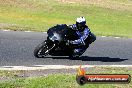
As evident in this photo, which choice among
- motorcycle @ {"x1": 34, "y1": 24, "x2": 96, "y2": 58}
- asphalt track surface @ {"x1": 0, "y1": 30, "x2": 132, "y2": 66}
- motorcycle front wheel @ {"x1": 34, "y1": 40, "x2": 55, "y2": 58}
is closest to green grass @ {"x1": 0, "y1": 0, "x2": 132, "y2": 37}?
asphalt track surface @ {"x1": 0, "y1": 30, "x2": 132, "y2": 66}

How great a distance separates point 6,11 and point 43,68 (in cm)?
2590

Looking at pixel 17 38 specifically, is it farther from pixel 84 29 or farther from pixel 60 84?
pixel 60 84

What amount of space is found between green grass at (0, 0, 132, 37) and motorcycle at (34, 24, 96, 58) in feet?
58.2

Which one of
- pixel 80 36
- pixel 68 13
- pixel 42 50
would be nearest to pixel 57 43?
pixel 42 50

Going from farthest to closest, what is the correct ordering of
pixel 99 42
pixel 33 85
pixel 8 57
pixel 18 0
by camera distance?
pixel 18 0 < pixel 99 42 < pixel 8 57 < pixel 33 85

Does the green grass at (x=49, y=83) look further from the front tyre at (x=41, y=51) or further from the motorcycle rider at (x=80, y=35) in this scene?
the motorcycle rider at (x=80, y=35)

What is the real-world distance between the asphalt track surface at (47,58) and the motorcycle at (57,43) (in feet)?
0.78

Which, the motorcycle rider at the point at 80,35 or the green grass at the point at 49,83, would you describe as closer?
the green grass at the point at 49,83

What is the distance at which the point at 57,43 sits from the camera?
14.9 metres

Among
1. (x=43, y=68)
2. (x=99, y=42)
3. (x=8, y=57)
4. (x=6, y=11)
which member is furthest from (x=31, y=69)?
(x=6, y=11)

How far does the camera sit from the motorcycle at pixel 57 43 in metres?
14.8

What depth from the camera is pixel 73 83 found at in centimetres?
→ 1002

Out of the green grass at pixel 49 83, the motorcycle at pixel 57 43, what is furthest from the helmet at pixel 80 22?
the green grass at pixel 49 83

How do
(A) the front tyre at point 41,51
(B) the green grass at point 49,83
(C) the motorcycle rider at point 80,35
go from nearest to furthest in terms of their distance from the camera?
(B) the green grass at point 49,83, (A) the front tyre at point 41,51, (C) the motorcycle rider at point 80,35
